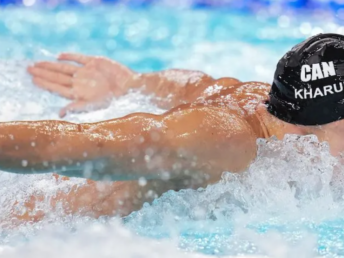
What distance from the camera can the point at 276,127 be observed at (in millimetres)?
1805

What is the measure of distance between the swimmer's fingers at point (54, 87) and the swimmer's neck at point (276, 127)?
1.52m

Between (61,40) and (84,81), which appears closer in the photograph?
(84,81)

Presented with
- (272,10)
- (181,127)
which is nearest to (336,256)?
(181,127)

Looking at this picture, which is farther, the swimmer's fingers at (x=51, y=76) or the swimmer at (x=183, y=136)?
the swimmer's fingers at (x=51, y=76)

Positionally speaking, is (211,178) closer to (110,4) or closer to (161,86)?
(161,86)

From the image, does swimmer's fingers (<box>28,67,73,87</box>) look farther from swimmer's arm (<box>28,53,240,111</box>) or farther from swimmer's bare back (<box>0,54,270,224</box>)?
swimmer's bare back (<box>0,54,270,224</box>)

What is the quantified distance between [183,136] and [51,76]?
5.95ft

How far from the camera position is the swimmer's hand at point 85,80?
9.88ft

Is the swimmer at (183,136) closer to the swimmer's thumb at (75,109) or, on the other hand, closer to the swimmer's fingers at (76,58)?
the swimmer's thumb at (75,109)

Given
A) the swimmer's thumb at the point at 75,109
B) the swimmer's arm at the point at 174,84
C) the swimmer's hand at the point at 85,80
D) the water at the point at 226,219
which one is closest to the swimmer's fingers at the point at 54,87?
the swimmer's hand at the point at 85,80

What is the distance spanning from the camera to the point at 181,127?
1.59 metres

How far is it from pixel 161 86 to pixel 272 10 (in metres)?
3.41

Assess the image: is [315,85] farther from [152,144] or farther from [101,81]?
[101,81]

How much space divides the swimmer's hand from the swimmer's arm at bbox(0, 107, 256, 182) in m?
1.40
